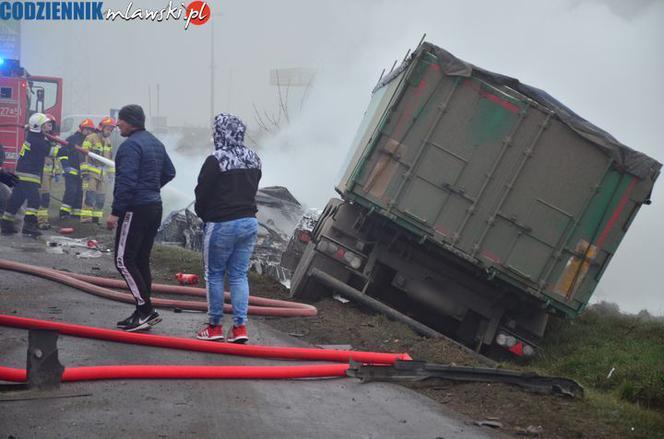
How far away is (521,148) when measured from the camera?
332 inches

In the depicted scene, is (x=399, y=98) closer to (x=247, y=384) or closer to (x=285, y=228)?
(x=247, y=384)

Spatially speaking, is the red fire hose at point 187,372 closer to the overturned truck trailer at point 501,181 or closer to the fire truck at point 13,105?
the overturned truck trailer at point 501,181

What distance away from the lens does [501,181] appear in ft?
27.8

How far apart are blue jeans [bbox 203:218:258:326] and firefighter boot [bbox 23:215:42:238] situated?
7768mm

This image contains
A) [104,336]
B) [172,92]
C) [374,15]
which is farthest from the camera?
[172,92]

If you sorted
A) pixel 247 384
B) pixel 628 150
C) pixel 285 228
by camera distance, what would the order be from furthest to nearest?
pixel 285 228 < pixel 628 150 < pixel 247 384

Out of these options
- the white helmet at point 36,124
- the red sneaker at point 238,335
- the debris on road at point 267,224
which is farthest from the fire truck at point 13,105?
the red sneaker at point 238,335

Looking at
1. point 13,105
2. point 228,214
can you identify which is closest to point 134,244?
point 228,214

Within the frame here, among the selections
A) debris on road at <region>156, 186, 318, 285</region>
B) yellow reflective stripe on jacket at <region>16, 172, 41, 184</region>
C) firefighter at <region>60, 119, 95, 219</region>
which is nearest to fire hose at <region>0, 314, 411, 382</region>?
debris on road at <region>156, 186, 318, 285</region>

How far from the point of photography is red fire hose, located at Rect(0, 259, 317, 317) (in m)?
8.35

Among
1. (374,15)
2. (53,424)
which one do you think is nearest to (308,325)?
(53,424)

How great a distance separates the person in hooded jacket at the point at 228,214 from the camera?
21.7 ft

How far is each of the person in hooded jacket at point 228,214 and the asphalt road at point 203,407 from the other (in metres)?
0.61

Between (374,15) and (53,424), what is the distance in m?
23.0
